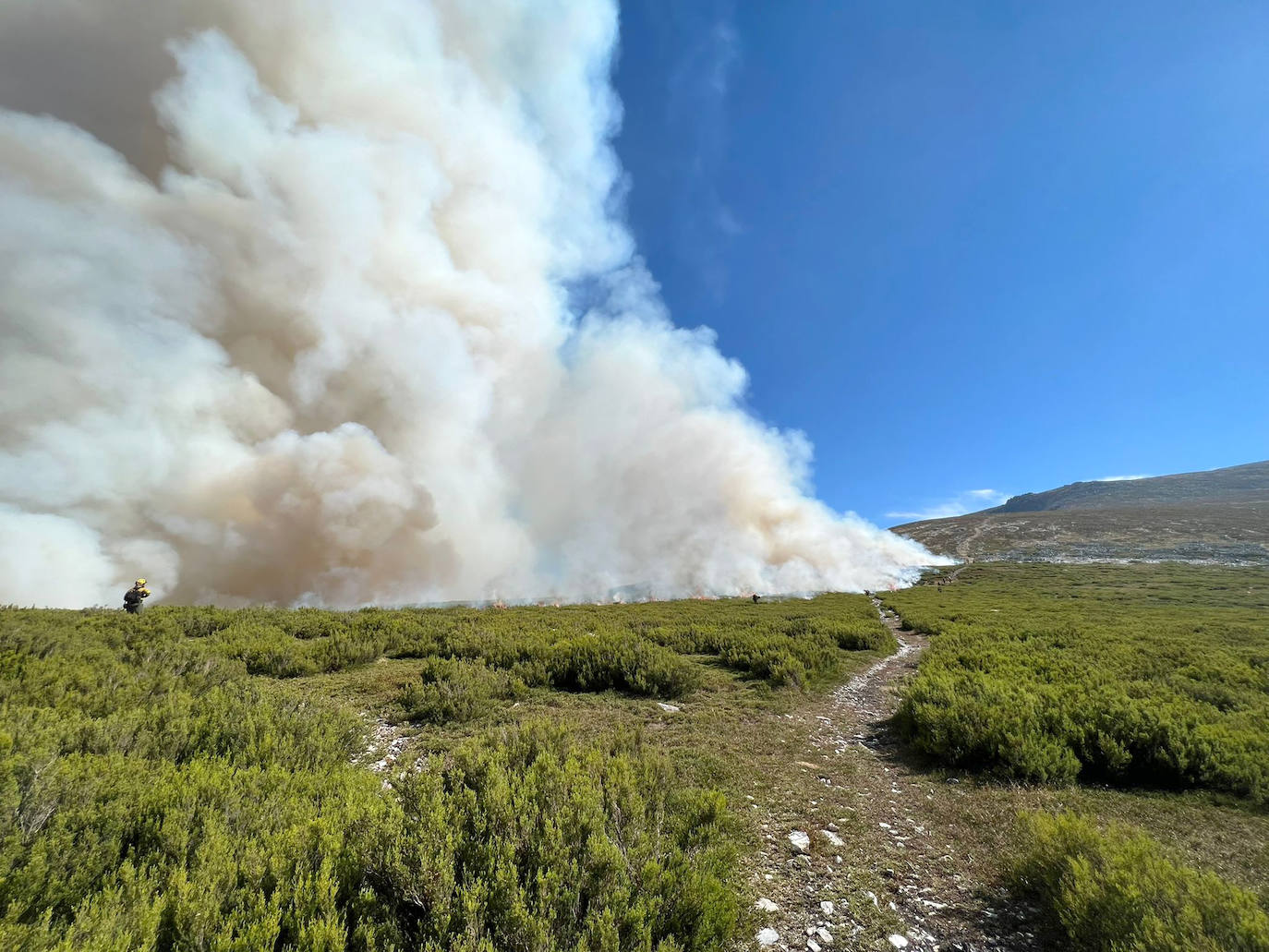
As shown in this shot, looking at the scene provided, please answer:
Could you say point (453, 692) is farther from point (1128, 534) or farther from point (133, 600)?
point (1128, 534)

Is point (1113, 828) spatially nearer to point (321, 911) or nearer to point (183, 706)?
point (321, 911)

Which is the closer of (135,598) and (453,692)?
(453,692)

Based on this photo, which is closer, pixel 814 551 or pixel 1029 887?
pixel 1029 887

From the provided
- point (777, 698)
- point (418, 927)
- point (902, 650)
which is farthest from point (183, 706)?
point (902, 650)

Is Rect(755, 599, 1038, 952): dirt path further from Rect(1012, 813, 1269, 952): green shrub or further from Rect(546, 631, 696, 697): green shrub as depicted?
Rect(546, 631, 696, 697): green shrub

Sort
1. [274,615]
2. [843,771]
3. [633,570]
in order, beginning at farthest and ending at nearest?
[633,570] → [274,615] → [843,771]

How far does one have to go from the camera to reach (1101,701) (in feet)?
27.9

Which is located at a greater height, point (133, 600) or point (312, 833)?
point (133, 600)

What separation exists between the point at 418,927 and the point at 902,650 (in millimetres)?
19736

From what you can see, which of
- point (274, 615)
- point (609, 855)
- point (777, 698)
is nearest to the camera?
point (609, 855)

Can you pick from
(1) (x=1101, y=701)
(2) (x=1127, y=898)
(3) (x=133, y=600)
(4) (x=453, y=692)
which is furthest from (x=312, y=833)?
(3) (x=133, y=600)

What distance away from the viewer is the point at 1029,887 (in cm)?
438

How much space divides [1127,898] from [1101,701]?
269 inches

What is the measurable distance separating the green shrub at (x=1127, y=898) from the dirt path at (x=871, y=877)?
0.43 m
